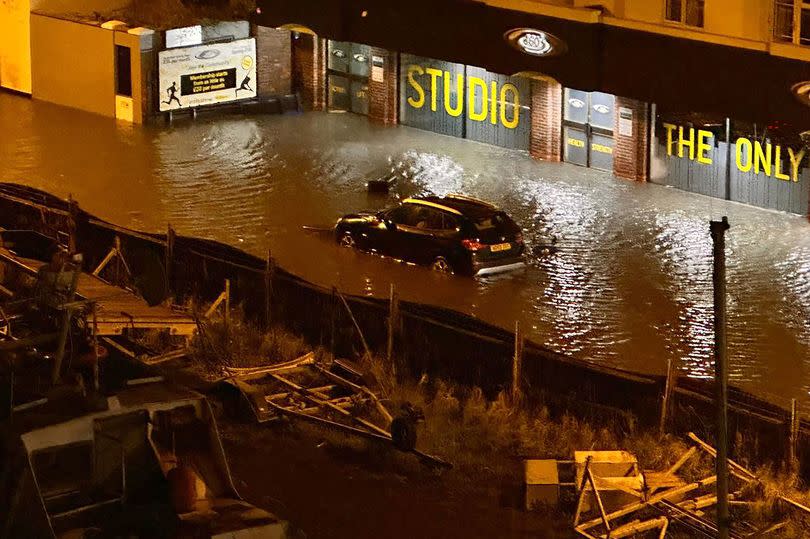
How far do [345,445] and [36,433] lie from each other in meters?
5.83

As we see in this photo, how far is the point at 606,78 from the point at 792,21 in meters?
4.49

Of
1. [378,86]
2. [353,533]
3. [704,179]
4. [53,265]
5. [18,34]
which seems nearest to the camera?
[353,533]

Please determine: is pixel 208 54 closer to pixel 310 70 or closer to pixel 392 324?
pixel 310 70

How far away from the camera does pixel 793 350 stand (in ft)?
79.3

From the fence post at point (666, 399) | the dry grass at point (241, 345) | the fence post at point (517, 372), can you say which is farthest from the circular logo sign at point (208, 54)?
the fence post at point (666, 399)

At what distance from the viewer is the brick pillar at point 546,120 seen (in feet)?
119

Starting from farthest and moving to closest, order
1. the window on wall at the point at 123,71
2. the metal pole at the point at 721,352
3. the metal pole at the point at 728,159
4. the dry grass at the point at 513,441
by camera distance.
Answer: the window on wall at the point at 123,71 < the metal pole at the point at 728,159 < the dry grass at the point at 513,441 < the metal pole at the point at 721,352

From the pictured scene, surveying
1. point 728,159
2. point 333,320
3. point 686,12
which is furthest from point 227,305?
point 728,159

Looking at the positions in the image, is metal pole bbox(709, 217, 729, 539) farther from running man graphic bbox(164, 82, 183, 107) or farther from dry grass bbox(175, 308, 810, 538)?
running man graphic bbox(164, 82, 183, 107)

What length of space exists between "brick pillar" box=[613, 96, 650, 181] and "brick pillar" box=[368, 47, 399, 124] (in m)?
7.32

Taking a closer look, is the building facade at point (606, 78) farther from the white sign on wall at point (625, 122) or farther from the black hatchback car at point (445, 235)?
the black hatchback car at point (445, 235)

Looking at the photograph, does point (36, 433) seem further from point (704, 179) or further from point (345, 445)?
point (704, 179)

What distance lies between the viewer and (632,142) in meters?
34.4

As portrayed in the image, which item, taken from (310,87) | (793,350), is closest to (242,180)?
(310,87)
